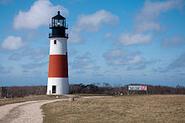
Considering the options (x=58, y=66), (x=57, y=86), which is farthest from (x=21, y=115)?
(x=57, y=86)

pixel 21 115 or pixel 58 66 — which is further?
pixel 58 66

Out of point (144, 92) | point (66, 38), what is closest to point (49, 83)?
point (66, 38)

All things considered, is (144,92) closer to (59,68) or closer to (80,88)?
(80,88)

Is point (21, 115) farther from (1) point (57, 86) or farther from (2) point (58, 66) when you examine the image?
(1) point (57, 86)

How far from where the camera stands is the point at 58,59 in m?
51.2

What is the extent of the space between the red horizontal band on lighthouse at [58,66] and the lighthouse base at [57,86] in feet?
2.09

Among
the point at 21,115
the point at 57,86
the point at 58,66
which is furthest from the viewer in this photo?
the point at 57,86

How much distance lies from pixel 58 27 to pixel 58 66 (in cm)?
521

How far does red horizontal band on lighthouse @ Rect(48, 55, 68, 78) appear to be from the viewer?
51.1 m

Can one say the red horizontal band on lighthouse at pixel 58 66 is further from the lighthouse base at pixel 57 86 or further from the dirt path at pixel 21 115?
the dirt path at pixel 21 115

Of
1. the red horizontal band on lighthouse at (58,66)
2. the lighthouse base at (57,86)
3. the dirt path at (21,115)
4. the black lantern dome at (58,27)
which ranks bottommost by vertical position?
the dirt path at (21,115)

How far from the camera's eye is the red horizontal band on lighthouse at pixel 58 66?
51.1 metres

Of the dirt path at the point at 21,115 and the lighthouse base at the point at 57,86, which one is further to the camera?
the lighthouse base at the point at 57,86

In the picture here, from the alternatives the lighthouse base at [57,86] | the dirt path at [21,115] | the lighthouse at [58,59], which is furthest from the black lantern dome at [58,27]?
the dirt path at [21,115]
